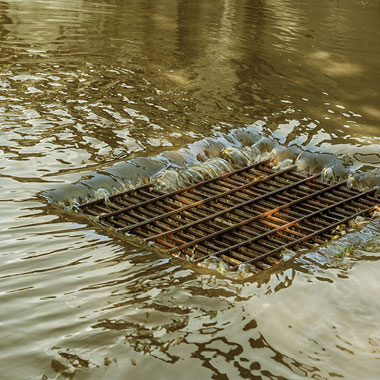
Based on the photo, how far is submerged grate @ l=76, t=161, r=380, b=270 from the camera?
5.29 m

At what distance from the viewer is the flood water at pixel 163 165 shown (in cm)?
376

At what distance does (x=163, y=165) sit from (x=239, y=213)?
95cm

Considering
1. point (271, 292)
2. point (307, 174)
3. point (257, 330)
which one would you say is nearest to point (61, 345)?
point (257, 330)

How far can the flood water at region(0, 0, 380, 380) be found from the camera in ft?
12.3

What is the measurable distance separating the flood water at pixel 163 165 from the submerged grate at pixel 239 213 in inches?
11.1

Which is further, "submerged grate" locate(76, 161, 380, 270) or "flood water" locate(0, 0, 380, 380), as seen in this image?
"submerged grate" locate(76, 161, 380, 270)

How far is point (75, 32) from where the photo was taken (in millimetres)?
10562

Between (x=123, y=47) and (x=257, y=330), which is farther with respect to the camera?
(x=123, y=47)

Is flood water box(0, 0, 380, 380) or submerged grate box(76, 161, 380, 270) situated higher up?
flood water box(0, 0, 380, 380)

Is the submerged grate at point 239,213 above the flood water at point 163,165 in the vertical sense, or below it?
below

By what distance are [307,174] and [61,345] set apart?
3955mm

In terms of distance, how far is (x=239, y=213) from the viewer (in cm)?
599

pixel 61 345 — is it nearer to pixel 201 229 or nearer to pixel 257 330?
pixel 257 330

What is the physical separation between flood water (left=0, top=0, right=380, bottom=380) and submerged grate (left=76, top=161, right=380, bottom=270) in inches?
11.1
